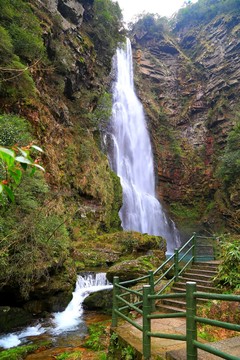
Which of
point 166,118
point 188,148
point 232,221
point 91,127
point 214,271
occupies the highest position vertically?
point 166,118

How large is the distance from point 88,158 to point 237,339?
17377 millimetres

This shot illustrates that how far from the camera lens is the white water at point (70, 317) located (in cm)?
770

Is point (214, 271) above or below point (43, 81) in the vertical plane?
below

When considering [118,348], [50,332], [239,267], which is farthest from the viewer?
[50,332]

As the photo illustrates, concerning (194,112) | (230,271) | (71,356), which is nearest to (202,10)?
(194,112)

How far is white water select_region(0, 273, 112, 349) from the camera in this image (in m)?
A: 7.70

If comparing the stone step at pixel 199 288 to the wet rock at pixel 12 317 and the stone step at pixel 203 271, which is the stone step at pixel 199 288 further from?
the wet rock at pixel 12 317

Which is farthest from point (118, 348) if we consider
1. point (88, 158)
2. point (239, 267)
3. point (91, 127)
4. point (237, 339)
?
point (91, 127)

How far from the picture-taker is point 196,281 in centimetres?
811

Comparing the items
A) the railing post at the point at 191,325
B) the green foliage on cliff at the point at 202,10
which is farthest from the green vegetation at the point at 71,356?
the green foliage on cliff at the point at 202,10

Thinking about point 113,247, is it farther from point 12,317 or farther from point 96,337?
point 96,337

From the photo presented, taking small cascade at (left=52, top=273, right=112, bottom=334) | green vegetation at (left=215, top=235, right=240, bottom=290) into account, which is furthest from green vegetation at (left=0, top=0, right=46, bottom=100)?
green vegetation at (left=215, top=235, right=240, bottom=290)

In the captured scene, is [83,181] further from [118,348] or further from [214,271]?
[118,348]

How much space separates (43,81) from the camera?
18688 millimetres
